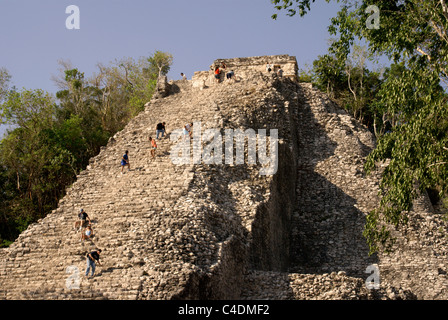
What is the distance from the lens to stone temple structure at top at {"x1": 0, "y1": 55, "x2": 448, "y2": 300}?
56.5 feet

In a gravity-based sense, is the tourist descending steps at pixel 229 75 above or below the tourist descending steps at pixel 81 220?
above

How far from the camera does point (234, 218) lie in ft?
65.4

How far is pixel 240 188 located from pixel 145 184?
317cm

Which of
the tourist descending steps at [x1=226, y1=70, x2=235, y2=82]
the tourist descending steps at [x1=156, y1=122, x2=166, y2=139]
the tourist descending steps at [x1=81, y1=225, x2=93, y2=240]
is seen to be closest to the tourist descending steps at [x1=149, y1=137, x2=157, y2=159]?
the tourist descending steps at [x1=156, y1=122, x2=166, y2=139]

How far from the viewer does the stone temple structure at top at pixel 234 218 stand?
56.5 feet

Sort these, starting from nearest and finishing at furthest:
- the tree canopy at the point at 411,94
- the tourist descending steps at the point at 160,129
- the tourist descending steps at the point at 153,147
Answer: the tree canopy at the point at 411,94
the tourist descending steps at the point at 153,147
the tourist descending steps at the point at 160,129

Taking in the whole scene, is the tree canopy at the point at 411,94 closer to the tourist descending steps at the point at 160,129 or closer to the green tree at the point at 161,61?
the tourist descending steps at the point at 160,129

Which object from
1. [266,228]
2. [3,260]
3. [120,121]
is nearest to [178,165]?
[266,228]

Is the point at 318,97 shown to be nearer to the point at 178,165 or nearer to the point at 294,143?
the point at 294,143

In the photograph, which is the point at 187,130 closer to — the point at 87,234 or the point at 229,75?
the point at 229,75

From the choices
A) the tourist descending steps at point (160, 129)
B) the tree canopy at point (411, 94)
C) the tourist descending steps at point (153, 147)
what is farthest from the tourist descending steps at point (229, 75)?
the tree canopy at point (411, 94)

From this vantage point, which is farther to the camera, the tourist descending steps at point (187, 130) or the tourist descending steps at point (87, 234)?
the tourist descending steps at point (187, 130)

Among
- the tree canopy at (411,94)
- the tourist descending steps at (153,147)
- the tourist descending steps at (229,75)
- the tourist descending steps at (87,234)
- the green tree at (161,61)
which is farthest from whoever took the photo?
the green tree at (161,61)

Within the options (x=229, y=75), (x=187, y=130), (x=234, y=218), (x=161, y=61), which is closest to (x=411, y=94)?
(x=234, y=218)
